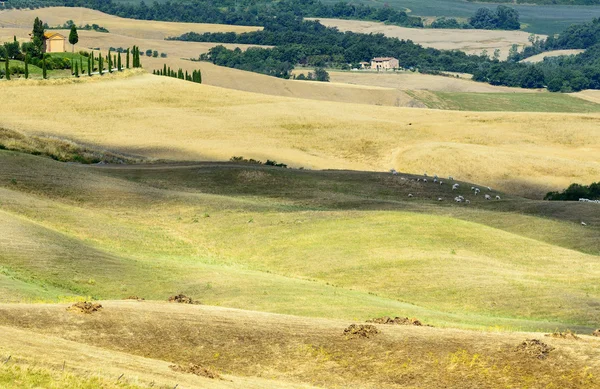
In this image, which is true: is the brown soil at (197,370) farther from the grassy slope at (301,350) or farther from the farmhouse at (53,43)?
the farmhouse at (53,43)

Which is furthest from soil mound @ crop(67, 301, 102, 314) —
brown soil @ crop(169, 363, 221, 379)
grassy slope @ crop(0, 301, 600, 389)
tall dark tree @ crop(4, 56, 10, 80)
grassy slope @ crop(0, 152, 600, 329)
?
tall dark tree @ crop(4, 56, 10, 80)

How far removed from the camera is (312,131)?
128 meters

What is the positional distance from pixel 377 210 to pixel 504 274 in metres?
16.0

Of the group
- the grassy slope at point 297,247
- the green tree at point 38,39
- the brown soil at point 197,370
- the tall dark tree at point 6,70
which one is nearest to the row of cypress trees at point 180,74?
the green tree at point 38,39

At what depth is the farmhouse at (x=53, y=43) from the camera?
164 metres

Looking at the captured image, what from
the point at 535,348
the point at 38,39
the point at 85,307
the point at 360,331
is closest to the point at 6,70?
the point at 38,39

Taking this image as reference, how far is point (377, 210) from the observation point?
6644cm

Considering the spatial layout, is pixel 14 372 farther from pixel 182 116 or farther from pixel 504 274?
pixel 182 116

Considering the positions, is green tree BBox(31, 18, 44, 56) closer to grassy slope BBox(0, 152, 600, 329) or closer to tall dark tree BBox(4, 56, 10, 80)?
tall dark tree BBox(4, 56, 10, 80)

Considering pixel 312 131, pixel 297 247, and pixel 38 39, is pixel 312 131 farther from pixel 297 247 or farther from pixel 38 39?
pixel 297 247

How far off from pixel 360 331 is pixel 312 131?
98.4 metres

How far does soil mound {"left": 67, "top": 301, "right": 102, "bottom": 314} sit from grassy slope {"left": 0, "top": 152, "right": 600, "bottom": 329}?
7023 millimetres

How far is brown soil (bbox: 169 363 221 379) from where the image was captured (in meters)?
25.9

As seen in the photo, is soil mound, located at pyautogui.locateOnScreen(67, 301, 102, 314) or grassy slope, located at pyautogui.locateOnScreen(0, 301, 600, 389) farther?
soil mound, located at pyautogui.locateOnScreen(67, 301, 102, 314)
